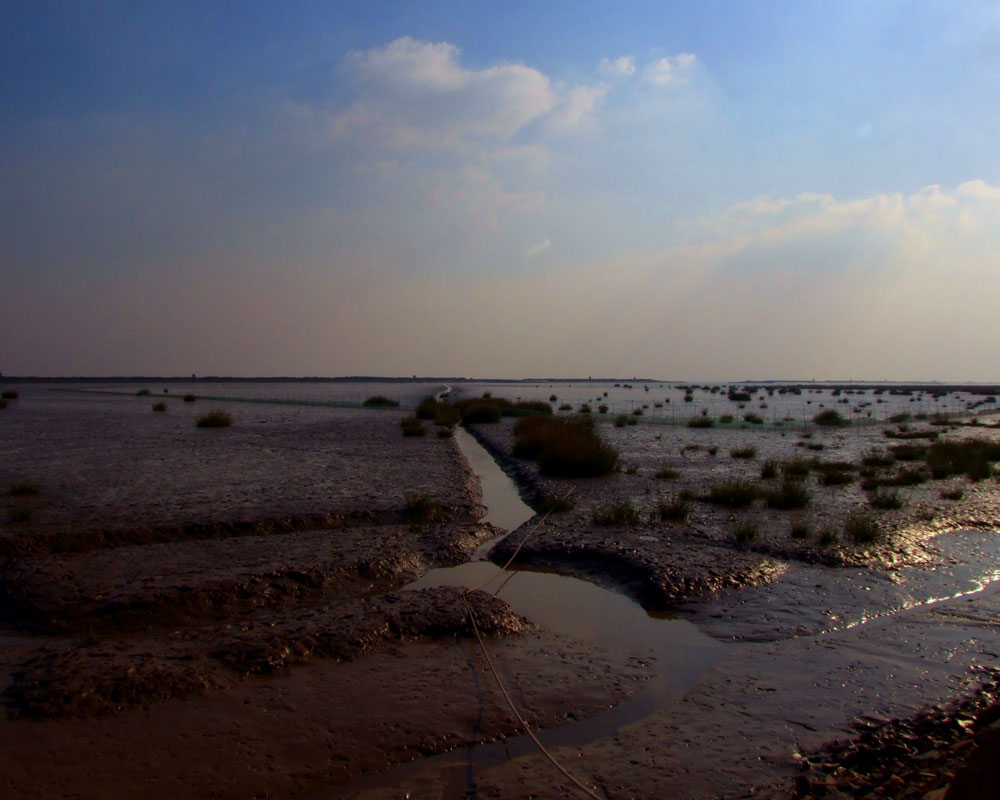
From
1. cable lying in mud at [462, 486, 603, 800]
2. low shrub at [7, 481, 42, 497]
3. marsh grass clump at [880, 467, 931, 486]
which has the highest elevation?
marsh grass clump at [880, 467, 931, 486]

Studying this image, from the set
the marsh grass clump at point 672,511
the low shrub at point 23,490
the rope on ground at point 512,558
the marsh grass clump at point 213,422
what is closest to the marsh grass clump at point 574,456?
the rope on ground at point 512,558

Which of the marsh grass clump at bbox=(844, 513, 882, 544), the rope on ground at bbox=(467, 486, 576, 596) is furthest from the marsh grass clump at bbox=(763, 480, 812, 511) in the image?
the rope on ground at bbox=(467, 486, 576, 596)

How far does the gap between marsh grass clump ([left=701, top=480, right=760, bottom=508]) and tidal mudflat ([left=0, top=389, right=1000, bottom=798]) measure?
57 millimetres

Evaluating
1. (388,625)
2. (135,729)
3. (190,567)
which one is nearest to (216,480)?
(190,567)

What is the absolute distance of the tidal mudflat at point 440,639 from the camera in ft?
13.6

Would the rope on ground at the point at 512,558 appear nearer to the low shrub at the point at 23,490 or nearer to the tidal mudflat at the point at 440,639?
the tidal mudflat at the point at 440,639

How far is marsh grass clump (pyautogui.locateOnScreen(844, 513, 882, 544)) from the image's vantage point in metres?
9.62

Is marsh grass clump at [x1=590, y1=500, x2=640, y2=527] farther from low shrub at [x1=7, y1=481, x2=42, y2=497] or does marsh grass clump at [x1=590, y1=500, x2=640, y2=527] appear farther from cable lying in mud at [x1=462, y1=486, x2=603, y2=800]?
low shrub at [x1=7, y1=481, x2=42, y2=497]

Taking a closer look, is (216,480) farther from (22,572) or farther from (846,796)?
Answer: (846,796)

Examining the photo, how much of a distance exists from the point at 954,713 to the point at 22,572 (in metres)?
8.49

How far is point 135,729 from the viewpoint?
4430mm

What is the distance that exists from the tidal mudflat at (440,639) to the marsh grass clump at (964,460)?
11.3 ft

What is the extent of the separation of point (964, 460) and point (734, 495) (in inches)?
369

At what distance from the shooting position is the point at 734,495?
12617 mm
